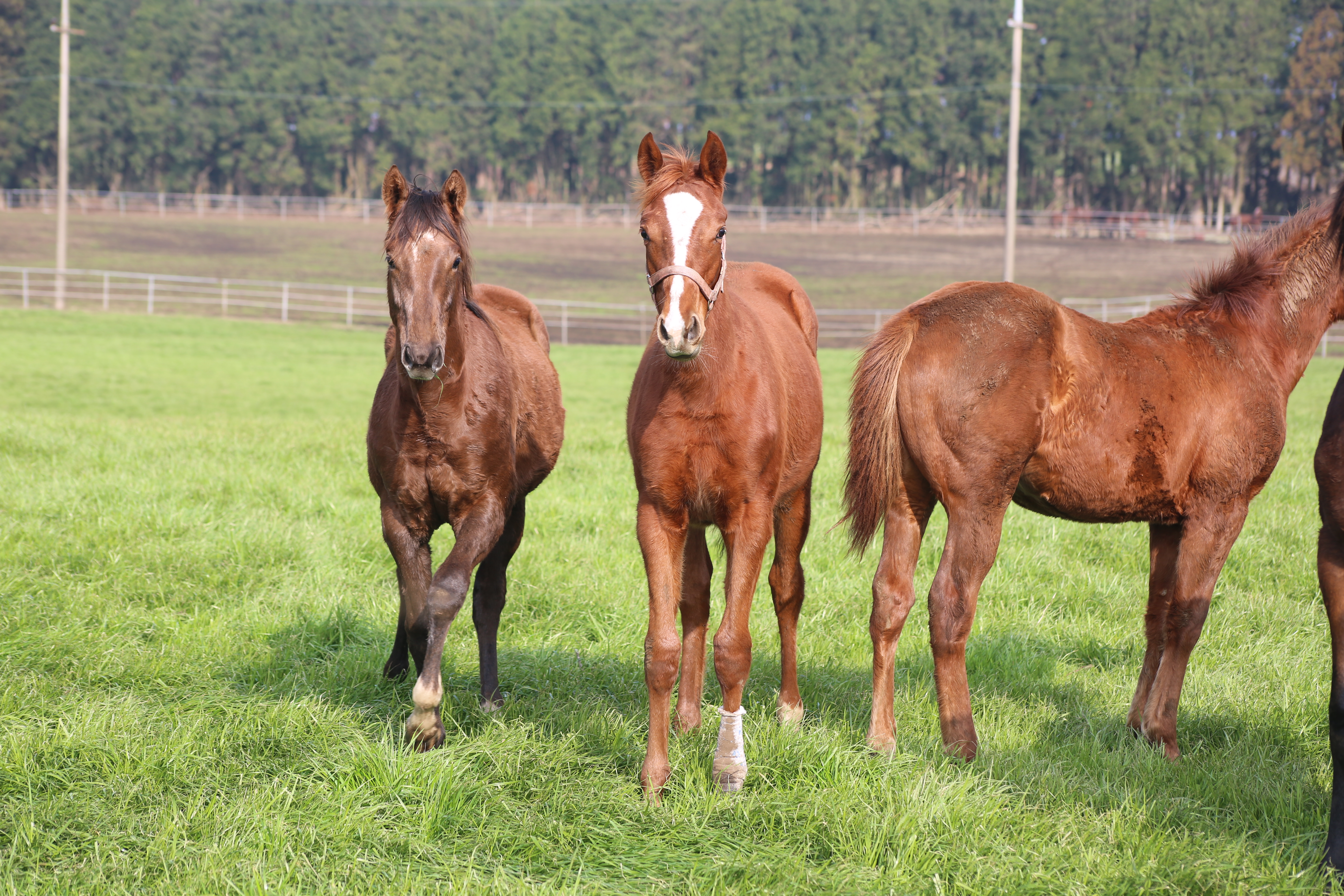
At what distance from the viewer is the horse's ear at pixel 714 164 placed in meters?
3.82

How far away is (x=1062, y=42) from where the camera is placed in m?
71.9

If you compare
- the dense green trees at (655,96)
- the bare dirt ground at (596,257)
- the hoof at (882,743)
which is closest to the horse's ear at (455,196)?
the hoof at (882,743)

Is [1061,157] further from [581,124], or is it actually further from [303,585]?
[303,585]

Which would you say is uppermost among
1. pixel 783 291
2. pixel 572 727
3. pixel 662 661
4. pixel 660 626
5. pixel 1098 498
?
pixel 783 291

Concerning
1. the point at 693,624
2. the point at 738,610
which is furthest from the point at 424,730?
the point at 738,610

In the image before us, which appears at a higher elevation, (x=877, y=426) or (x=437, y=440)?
(x=877, y=426)

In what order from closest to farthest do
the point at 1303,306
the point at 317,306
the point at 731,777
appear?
the point at 731,777 → the point at 1303,306 → the point at 317,306

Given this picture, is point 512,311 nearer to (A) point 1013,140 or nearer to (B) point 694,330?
(B) point 694,330

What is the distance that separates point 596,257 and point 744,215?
57.2 ft

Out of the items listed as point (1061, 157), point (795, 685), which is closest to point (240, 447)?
point (795, 685)

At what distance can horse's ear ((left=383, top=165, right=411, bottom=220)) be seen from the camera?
4.56 metres

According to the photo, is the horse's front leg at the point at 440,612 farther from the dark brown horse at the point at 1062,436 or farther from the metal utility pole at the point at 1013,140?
the metal utility pole at the point at 1013,140

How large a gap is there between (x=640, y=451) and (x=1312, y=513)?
6465mm

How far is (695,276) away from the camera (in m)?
3.63
